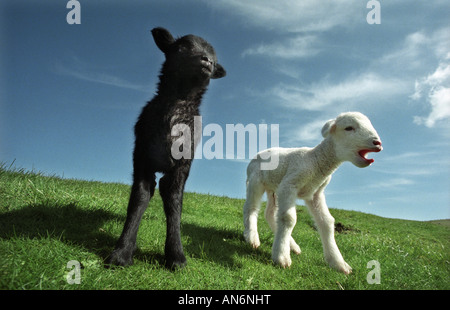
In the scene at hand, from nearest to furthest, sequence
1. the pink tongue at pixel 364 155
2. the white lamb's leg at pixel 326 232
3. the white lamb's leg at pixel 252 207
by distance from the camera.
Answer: the pink tongue at pixel 364 155, the white lamb's leg at pixel 326 232, the white lamb's leg at pixel 252 207

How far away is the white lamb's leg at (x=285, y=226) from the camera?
15.2 ft

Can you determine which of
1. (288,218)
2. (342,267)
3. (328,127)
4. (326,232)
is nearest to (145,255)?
(288,218)

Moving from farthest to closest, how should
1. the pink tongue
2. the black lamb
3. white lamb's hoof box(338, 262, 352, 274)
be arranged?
white lamb's hoof box(338, 262, 352, 274) → the pink tongue → the black lamb

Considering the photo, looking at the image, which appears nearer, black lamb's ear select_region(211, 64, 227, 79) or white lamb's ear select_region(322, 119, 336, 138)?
black lamb's ear select_region(211, 64, 227, 79)

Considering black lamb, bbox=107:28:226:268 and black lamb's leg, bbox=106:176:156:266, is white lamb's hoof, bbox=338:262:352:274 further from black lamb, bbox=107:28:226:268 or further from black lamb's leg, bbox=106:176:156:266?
black lamb's leg, bbox=106:176:156:266

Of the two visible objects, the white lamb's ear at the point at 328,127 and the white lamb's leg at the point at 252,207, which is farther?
the white lamb's leg at the point at 252,207

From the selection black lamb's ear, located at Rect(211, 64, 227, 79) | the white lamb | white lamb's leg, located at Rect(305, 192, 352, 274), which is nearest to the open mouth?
the white lamb

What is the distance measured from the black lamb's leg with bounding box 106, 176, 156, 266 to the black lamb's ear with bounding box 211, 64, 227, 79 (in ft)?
6.30

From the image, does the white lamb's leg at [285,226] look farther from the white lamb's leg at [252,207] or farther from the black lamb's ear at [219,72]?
the black lamb's ear at [219,72]

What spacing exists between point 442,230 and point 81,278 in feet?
54.0

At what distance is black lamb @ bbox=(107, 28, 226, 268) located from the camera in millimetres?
3752

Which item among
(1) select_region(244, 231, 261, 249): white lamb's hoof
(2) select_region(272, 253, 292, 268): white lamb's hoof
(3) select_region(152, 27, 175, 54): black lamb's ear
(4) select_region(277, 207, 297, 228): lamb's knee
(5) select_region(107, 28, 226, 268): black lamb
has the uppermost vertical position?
(3) select_region(152, 27, 175, 54): black lamb's ear

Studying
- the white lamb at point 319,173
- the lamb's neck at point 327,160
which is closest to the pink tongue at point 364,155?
the white lamb at point 319,173
